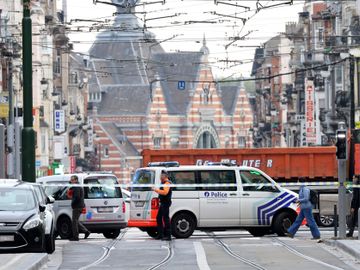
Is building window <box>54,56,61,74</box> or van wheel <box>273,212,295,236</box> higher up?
building window <box>54,56,61,74</box>

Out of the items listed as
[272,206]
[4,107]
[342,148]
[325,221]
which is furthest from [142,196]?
[4,107]

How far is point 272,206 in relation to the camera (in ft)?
127

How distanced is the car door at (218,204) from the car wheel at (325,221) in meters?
Answer: 8.72

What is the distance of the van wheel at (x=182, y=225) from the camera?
37938mm

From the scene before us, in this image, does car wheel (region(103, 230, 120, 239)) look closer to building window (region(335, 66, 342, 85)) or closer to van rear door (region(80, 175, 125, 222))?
van rear door (region(80, 175, 125, 222))

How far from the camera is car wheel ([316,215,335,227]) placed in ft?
153

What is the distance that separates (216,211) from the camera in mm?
38219

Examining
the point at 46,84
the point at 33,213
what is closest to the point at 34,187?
the point at 33,213

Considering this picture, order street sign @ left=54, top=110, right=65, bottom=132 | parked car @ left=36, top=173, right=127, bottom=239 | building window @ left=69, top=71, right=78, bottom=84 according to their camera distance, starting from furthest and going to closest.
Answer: building window @ left=69, top=71, right=78, bottom=84
street sign @ left=54, top=110, right=65, bottom=132
parked car @ left=36, top=173, right=127, bottom=239

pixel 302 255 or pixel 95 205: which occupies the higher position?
pixel 95 205

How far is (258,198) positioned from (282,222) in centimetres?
87

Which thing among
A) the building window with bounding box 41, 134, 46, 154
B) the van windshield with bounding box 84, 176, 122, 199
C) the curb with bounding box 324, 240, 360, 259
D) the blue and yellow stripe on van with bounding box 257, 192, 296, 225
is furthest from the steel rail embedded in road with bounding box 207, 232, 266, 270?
the building window with bounding box 41, 134, 46, 154

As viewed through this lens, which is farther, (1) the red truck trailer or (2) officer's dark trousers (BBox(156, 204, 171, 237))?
(1) the red truck trailer

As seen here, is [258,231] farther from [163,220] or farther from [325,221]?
[325,221]
